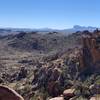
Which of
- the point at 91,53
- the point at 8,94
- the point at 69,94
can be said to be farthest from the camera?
the point at 91,53

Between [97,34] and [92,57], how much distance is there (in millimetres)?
4532

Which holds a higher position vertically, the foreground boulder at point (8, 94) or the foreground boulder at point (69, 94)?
the foreground boulder at point (8, 94)

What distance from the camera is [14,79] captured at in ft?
209

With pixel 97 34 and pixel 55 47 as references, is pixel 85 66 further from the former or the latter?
pixel 55 47

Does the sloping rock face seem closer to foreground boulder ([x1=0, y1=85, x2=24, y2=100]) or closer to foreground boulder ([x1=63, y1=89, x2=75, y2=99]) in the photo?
foreground boulder ([x1=63, y1=89, x2=75, y2=99])

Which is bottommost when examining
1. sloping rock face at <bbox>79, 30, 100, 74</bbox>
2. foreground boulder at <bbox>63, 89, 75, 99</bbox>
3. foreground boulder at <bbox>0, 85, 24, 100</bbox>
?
foreground boulder at <bbox>63, 89, 75, 99</bbox>

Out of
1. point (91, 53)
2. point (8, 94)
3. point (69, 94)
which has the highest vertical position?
point (8, 94)

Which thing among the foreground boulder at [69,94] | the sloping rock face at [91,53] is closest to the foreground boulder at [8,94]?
the foreground boulder at [69,94]

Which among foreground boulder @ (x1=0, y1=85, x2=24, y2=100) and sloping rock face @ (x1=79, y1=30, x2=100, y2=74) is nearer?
foreground boulder @ (x1=0, y1=85, x2=24, y2=100)

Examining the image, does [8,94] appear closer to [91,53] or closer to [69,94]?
[69,94]

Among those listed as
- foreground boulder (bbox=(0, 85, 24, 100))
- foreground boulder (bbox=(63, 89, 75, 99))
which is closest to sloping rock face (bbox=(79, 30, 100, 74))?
foreground boulder (bbox=(63, 89, 75, 99))

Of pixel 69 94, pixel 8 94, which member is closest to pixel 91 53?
pixel 69 94

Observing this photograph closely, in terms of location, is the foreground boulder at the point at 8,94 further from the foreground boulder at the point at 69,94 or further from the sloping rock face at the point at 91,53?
the sloping rock face at the point at 91,53

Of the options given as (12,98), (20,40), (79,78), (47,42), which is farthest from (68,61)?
(20,40)
